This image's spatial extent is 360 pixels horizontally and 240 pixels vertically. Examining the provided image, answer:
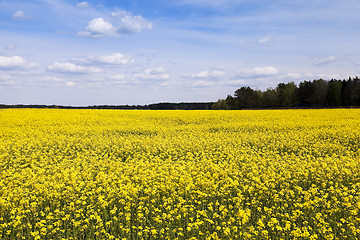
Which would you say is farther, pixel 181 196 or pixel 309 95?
pixel 309 95

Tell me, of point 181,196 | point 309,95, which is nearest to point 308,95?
point 309,95

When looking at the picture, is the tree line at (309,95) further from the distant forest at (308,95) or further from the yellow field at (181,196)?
the yellow field at (181,196)

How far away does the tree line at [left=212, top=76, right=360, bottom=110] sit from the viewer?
79.4 meters

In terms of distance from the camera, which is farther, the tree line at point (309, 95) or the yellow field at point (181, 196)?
the tree line at point (309, 95)

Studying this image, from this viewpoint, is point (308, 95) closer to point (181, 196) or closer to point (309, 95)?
point (309, 95)

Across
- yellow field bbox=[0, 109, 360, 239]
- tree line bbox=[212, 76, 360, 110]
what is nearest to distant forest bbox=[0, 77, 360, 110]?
tree line bbox=[212, 76, 360, 110]

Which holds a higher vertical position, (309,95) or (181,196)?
(309,95)

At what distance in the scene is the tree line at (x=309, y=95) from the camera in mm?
79375

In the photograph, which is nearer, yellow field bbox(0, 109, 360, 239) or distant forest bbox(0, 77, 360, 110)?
yellow field bbox(0, 109, 360, 239)

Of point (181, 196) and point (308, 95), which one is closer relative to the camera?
point (181, 196)

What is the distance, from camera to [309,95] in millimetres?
81188

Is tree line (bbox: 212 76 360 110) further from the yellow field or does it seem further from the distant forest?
the yellow field

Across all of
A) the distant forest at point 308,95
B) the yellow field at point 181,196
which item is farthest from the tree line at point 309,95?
the yellow field at point 181,196

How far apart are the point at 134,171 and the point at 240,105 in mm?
82310
